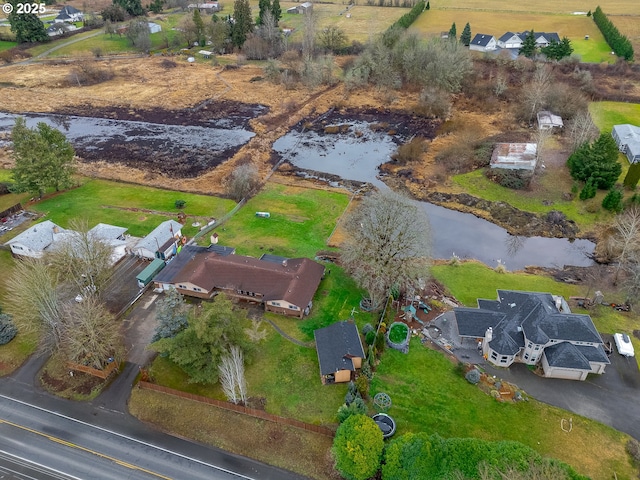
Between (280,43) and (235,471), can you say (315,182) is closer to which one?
(235,471)

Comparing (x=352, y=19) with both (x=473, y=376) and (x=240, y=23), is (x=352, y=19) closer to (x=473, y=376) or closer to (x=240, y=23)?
(x=240, y=23)

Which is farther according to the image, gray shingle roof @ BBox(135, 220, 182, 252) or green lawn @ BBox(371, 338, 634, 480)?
gray shingle roof @ BBox(135, 220, 182, 252)

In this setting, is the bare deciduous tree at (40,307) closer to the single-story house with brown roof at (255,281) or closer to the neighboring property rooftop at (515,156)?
the single-story house with brown roof at (255,281)

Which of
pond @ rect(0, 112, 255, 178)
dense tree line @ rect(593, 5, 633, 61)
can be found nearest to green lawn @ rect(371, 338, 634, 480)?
pond @ rect(0, 112, 255, 178)

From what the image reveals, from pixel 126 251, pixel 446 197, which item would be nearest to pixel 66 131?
pixel 126 251

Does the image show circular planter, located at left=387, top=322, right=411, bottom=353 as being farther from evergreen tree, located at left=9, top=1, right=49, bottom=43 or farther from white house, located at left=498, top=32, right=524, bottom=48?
evergreen tree, located at left=9, top=1, right=49, bottom=43

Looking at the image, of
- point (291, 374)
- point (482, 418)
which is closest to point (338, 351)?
point (291, 374)

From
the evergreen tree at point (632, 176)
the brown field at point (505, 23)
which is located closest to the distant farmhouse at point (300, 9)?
the brown field at point (505, 23)
